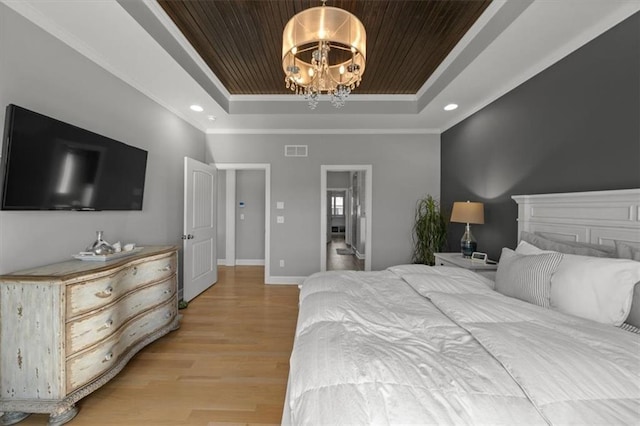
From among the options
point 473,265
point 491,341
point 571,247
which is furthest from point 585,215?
point 491,341

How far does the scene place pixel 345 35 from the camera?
1775 mm

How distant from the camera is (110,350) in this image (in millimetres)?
1847

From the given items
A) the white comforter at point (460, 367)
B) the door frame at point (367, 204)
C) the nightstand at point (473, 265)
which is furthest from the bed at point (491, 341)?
the door frame at point (367, 204)

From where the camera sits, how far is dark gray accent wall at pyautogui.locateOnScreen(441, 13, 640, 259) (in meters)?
1.78

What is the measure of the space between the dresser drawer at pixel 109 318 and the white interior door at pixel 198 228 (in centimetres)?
108

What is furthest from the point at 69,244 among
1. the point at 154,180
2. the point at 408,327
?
the point at 408,327

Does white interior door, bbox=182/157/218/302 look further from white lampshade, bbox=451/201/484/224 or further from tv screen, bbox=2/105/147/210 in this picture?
white lampshade, bbox=451/201/484/224

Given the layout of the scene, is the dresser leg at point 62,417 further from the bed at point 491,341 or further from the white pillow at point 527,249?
the white pillow at point 527,249

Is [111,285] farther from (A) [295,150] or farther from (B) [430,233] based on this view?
(B) [430,233]

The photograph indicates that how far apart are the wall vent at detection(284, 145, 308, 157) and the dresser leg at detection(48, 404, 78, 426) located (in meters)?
3.76

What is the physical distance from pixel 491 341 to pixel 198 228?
146 inches

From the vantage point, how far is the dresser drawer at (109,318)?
5.29 feet

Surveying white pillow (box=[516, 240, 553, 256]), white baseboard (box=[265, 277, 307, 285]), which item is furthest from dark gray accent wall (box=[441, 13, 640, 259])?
white baseboard (box=[265, 277, 307, 285])

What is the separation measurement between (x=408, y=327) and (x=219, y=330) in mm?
2250
